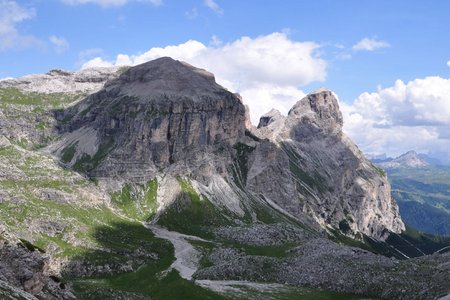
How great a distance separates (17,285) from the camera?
7275 centimetres

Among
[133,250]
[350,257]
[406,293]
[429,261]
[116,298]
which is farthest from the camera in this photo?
[133,250]

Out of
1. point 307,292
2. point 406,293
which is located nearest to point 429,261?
point 406,293

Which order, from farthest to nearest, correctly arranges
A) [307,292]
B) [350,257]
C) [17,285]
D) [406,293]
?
[350,257] < [307,292] < [406,293] < [17,285]

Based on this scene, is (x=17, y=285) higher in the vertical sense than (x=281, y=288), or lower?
higher

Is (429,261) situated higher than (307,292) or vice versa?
(429,261)

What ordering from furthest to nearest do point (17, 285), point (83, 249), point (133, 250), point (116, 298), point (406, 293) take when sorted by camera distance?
point (133, 250)
point (83, 249)
point (406, 293)
point (116, 298)
point (17, 285)

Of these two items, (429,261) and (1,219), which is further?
(1,219)

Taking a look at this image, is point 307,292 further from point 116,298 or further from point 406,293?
point 116,298

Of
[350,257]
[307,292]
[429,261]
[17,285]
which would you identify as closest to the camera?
[17,285]

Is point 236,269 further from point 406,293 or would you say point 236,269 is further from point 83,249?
point 83,249

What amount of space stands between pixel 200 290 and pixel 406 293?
48.3m

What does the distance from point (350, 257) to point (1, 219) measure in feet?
395

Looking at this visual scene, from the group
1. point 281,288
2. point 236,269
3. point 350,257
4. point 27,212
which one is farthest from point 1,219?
point 350,257

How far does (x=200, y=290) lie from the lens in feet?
381
